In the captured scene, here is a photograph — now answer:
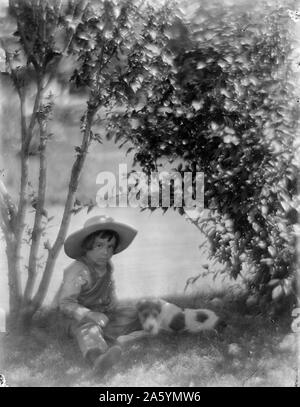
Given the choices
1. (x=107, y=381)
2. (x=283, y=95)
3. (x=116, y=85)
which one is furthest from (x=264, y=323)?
(x=116, y=85)

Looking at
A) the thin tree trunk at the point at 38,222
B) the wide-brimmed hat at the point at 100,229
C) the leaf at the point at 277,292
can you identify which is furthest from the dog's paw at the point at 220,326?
the thin tree trunk at the point at 38,222

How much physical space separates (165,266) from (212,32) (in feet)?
5.32

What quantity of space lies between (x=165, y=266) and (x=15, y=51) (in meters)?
1.77

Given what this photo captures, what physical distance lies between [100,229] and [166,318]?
2.52 feet

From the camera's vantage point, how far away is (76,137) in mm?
5406

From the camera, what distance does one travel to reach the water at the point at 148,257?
5453mm

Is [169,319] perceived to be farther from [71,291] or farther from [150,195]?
[150,195]

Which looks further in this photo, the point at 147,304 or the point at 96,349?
the point at 147,304

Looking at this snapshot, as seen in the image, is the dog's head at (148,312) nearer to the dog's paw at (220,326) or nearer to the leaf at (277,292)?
the dog's paw at (220,326)

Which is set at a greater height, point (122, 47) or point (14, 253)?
point (122, 47)

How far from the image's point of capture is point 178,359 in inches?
215

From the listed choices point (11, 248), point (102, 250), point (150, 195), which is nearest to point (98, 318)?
point (102, 250)
